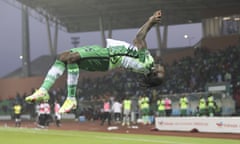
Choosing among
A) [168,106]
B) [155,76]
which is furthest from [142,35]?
[168,106]

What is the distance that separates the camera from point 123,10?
49.1m

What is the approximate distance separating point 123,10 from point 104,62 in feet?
140

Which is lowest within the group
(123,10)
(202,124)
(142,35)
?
(202,124)

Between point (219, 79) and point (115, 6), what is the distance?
611 inches

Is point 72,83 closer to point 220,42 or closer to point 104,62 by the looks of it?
point 104,62

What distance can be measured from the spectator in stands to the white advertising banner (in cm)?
1493

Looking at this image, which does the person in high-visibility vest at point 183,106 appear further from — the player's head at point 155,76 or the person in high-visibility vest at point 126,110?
the player's head at point 155,76

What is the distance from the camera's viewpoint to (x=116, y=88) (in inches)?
1690

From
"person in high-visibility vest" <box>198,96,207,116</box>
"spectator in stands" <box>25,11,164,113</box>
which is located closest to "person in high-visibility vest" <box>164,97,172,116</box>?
"person in high-visibility vest" <box>198,96,207,116</box>

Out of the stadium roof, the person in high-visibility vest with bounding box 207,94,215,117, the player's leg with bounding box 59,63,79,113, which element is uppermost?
the stadium roof

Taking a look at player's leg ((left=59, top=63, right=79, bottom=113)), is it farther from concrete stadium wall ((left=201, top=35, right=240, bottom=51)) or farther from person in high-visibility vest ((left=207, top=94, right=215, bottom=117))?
concrete stadium wall ((left=201, top=35, right=240, bottom=51))

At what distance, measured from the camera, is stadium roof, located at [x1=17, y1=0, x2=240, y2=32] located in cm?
4559

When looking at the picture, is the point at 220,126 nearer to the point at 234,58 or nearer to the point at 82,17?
the point at 234,58

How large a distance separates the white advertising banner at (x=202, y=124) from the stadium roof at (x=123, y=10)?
2110cm
